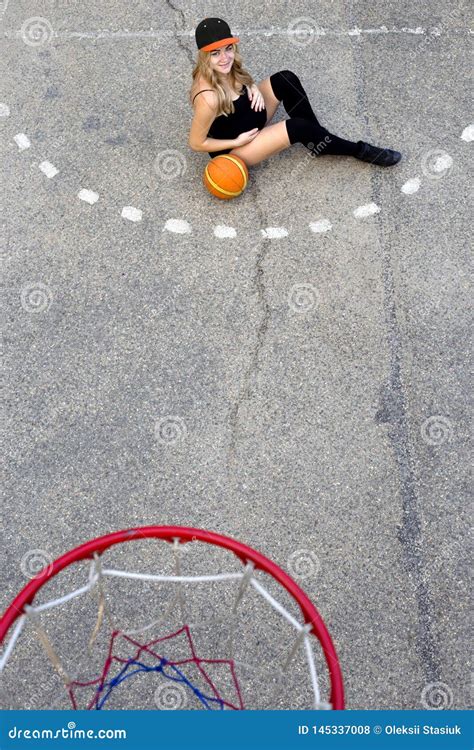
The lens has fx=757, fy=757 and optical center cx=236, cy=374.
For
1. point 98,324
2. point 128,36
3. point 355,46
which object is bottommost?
point 98,324

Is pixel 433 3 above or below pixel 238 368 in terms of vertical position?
above

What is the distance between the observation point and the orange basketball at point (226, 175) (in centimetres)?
507

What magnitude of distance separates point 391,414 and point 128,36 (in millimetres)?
3800

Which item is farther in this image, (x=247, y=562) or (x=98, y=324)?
(x=98, y=324)

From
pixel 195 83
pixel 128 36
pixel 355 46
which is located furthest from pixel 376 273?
pixel 128 36

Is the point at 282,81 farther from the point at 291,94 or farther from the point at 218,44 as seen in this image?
the point at 218,44

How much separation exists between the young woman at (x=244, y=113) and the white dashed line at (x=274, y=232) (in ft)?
1.64

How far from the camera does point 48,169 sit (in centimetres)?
546

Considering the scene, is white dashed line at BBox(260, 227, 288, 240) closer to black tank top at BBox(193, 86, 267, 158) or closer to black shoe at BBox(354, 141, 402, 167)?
black tank top at BBox(193, 86, 267, 158)

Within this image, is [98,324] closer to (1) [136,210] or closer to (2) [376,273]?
(1) [136,210]

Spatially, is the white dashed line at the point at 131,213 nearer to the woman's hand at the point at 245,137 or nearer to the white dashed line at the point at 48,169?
the white dashed line at the point at 48,169

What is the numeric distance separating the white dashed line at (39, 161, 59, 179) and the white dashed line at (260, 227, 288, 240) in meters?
1.58

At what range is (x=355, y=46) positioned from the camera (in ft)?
19.8

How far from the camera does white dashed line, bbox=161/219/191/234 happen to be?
17.1 feet
